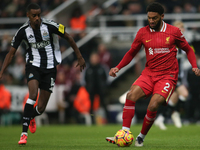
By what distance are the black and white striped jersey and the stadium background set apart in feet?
24.9

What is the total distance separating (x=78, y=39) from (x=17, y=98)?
3.76 m

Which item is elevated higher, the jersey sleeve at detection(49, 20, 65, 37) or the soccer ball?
the jersey sleeve at detection(49, 20, 65, 37)

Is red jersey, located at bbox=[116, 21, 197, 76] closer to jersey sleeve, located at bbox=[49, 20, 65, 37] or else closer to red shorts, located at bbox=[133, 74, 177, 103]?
red shorts, located at bbox=[133, 74, 177, 103]

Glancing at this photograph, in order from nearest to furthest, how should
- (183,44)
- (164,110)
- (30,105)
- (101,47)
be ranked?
(183,44), (30,105), (164,110), (101,47)

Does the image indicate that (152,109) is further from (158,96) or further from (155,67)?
(155,67)

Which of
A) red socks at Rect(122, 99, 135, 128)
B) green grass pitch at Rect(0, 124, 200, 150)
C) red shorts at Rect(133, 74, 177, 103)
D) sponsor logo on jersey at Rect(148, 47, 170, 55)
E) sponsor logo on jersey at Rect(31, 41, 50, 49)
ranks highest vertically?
sponsor logo on jersey at Rect(31, 41, 50, 49)

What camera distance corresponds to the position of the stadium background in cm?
1565

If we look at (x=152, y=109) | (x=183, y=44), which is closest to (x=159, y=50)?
(x=183, y=44)

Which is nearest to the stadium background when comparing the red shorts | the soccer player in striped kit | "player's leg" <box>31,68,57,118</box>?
"player's leg" <box>31,68,57,118</box>

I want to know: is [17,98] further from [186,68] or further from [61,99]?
[186,68]

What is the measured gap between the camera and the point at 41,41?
7.63 m

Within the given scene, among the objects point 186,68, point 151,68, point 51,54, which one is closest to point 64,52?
point 186,68

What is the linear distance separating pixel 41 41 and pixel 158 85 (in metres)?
2.39

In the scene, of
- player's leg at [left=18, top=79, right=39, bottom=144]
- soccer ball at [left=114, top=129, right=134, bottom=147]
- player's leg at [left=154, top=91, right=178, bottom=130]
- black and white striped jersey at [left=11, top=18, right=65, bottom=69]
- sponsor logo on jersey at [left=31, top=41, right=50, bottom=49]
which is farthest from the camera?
player's leg at [left=154, top=91, right=178, bottom=130]
